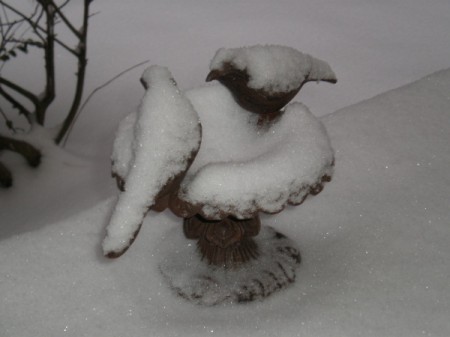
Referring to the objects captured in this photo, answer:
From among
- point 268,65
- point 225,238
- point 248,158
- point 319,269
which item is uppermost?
point 268,65

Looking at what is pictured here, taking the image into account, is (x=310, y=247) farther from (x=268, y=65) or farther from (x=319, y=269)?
(x=268, y=65)

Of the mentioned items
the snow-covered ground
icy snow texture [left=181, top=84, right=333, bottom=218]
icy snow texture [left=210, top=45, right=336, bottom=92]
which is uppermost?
icy snow texture [left=210, top=45, right=336, bottom=92]

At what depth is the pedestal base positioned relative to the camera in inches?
36.5

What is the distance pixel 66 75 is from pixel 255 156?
4.47 feet

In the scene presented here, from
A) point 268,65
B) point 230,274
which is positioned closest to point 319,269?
point 230,274

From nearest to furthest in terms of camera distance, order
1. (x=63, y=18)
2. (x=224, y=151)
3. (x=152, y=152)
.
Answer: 1. (x=152, y=152)
2. (x=224, y=151)
3. (x=63, y=18)

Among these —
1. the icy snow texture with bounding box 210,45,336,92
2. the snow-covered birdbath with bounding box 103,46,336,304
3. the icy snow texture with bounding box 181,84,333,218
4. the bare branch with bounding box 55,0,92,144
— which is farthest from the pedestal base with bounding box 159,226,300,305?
the bare branch with bounding box 55,0,92,144

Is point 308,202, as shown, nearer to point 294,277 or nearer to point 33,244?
point 294,277

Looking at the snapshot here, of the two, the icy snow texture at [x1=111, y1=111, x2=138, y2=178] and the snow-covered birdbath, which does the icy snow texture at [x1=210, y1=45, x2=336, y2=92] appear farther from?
the icy snow texture at [x1=111, y1=111, x2=138, y2=178]

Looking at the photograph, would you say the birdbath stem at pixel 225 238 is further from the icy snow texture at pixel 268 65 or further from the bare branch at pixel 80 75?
the bare branch at pixel 80 75

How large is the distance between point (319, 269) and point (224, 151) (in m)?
0.33

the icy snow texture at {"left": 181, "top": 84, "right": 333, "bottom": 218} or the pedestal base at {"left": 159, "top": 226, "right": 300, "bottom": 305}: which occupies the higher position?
the icy snow texture at {"left": 181, "top": 84, "right": 333, "bottom": 218}

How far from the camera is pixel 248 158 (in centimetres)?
80

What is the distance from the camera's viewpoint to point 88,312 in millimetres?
905
